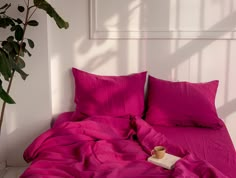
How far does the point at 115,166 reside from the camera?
2006mm

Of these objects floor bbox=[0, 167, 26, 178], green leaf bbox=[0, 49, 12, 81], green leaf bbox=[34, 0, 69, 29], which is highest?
green leaf bbox=[34, 0, 69, 29]

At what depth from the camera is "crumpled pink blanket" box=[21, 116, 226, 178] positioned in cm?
191

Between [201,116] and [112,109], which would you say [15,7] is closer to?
[112,109]

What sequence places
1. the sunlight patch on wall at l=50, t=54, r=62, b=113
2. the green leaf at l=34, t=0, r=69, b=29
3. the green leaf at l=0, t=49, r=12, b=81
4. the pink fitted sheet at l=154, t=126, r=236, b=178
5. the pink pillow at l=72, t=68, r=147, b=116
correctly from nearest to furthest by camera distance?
the green leaf at l=0, t=49, r=12, b=81 → the pink fitted sheet at l=154, t=126, r=236, b=178 → the green leaf at l=34, t=0, r=69, b=29 → the pink pillow at l=72, t=68, r=147, b=116 → the sunlight patch on wall at l=50, t=54, r=62, b=113

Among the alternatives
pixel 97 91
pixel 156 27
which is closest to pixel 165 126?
pixel 97 91

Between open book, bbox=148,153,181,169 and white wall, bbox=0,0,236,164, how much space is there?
1.09 meters

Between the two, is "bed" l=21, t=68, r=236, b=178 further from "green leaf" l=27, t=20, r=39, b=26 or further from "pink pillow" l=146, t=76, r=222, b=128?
"green leaf" l=27, t=20, r=39, b=26

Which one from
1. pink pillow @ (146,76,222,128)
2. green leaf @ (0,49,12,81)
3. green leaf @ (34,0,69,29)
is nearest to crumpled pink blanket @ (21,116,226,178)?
pink pillow @ (146,76,222,128)

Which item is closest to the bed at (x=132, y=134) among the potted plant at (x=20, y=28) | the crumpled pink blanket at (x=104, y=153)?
the crumpled pink blanket at (x=104, y=153)

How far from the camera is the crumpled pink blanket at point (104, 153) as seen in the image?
191 centimetres

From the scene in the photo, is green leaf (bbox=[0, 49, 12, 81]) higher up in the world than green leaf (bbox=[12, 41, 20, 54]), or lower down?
lower down

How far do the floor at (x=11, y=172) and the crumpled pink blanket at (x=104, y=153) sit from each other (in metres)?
0.65

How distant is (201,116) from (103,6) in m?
1.23

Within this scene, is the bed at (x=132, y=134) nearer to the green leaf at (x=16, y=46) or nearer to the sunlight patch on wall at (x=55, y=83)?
the sunlight patch on wall at (x=55, y=83)
